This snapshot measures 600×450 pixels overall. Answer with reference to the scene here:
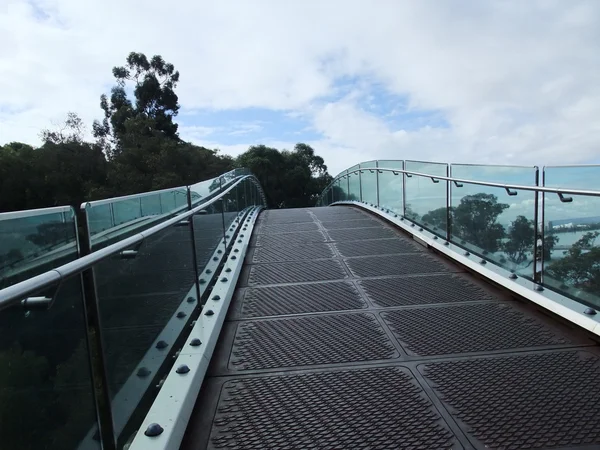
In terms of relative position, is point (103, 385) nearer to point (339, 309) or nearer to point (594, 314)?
point (339, 309)

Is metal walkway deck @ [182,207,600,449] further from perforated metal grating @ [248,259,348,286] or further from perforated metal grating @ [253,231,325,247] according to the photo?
perforated metal grating @ [253,231,325,247]

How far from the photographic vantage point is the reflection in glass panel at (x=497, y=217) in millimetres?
3965

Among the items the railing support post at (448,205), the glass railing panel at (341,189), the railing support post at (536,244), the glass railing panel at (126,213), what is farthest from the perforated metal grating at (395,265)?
the glass railing panel at (341,189)

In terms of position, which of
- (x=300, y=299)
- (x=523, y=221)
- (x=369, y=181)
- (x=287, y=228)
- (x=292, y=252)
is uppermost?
(x=369, y=181)

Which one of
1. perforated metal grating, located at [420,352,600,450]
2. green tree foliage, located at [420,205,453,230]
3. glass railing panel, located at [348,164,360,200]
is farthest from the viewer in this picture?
glass railing panel, located at [348,164,360,200]

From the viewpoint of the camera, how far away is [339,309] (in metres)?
3.88

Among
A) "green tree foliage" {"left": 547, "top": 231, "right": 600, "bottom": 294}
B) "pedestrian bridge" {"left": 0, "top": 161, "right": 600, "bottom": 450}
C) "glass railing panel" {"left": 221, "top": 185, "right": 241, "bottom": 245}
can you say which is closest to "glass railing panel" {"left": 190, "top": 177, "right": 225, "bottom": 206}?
"pedestrian bridge" {"left": 0, "top": 161, "right": 600, "bottom": 450}

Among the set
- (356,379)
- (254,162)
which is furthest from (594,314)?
(254,162)

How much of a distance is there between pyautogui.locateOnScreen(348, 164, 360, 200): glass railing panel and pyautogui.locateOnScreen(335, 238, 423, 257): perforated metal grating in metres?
5.80

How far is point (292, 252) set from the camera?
6.13m

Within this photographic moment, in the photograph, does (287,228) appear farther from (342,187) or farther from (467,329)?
(342,187)

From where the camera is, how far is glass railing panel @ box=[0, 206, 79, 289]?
148cm

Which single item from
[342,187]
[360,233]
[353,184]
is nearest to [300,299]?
[360,233]

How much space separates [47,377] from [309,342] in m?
2.08
